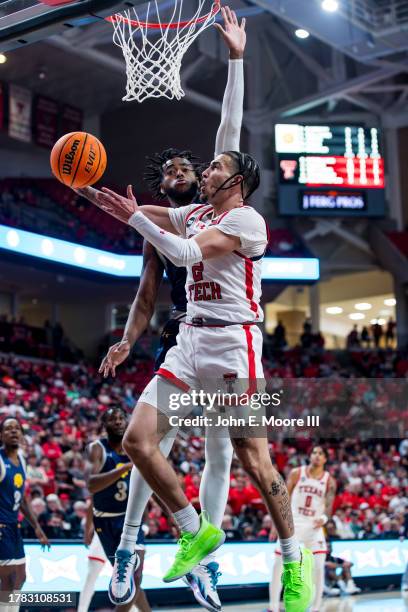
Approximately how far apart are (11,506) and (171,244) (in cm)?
413

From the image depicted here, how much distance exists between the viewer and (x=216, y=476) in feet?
16.7

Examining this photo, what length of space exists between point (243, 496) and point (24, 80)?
594 inches

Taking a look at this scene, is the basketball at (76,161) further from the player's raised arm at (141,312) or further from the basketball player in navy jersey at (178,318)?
the player's raised arm at (141,312)

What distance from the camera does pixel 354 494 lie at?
16750mm

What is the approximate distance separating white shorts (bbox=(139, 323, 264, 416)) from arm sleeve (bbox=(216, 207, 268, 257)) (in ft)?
1.42

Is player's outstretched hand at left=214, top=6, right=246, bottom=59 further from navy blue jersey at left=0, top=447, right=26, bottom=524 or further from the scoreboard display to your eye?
the scoreboard display

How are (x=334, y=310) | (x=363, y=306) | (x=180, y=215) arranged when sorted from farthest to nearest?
(x=334, y=310) → (x=363, y=306) → (x=180, y=215)

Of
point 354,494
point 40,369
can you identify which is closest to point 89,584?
point 354,494

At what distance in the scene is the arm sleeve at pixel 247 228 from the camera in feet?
15.6

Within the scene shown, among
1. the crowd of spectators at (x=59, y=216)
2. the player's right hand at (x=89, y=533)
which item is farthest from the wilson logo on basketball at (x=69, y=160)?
the crowd of spectators at (x=59, y=216)

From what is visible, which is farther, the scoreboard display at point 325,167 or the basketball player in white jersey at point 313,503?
the scoreboard display at point 325,167

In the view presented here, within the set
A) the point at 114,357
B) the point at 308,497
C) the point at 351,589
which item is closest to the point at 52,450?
the point at 351,589

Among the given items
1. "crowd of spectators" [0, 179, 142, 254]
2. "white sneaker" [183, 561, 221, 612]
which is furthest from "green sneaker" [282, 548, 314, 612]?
"crowd of spectators" [0, 179, 142, 254]

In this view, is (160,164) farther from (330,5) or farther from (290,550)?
(330,5)
